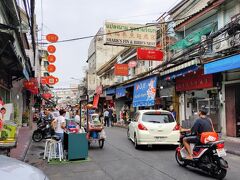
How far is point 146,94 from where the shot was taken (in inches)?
915

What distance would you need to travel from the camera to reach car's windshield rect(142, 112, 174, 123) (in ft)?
42.1

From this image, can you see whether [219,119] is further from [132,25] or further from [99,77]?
[99,77]

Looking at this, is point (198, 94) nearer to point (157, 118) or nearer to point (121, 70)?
point (157, 118)

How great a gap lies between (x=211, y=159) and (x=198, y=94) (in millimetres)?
11563

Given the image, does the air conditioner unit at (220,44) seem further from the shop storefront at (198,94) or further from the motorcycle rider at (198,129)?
the motorcycle rider at (198,129)

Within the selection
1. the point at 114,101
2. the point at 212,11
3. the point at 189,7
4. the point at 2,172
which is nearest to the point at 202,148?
the point at 2,172

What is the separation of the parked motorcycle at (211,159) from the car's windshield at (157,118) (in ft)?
13.0

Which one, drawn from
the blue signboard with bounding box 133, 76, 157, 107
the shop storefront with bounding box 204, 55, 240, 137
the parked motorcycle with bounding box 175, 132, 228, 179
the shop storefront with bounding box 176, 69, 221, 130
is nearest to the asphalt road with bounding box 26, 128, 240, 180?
the parked motorcycle with bounding box 175, 132, 228, 179

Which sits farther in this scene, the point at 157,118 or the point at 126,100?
the point at 126,100

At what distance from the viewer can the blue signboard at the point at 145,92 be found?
22.2 metres

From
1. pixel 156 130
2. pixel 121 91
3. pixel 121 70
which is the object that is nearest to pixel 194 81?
pixel 156 130

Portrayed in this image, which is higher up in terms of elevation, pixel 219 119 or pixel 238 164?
pixel 219 119

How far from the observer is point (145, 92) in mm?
23547

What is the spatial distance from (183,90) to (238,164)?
10.6 m
